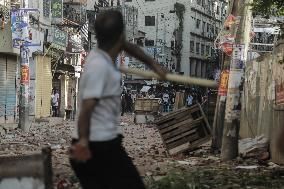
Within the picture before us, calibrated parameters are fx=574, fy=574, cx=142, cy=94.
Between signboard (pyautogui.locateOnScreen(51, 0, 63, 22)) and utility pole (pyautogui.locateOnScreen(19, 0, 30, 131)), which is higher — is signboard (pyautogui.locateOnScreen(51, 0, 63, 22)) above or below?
above

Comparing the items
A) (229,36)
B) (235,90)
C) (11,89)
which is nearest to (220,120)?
(235,90)

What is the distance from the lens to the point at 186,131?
12469 millimetres

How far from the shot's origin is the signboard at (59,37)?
116ft

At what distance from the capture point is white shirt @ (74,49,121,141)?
12.5 feet

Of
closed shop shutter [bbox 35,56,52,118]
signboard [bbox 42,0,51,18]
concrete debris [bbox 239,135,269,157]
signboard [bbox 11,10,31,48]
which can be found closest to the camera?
concrete debris [bbox 239,135,269,157]

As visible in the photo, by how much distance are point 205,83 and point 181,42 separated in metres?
76.4

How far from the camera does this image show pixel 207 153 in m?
13.0

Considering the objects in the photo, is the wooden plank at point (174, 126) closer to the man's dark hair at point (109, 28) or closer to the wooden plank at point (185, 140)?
the wooden plank at point (185, 140)

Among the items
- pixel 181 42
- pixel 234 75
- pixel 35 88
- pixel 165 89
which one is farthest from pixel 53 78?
pixel 181 42

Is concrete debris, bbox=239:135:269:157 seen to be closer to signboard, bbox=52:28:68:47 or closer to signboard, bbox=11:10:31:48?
signboard, bbox=11:10:31:48

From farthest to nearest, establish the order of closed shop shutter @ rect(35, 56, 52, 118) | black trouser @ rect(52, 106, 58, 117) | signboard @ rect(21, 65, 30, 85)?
black trouser @ rect(52, 106, 58, 117) < closed shop shutter @ rect(35, 56, 52, 118) < signboard @ rect(21, 65, 30, 85)

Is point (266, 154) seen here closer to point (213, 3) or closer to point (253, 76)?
point (253, 76)

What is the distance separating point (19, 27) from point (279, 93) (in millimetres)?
14667

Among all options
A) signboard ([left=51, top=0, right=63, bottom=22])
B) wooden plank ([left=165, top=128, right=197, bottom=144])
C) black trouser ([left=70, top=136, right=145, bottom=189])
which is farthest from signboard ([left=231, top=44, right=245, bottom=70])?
signboard ([left=51, top=0, right=63, bottom=22])
